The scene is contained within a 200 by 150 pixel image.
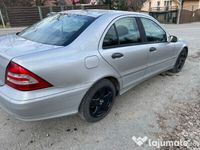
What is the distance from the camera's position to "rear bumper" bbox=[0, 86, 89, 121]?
1951 millimetres

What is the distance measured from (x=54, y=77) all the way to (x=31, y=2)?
58.4 feet

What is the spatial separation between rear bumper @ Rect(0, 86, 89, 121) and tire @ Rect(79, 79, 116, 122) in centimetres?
16

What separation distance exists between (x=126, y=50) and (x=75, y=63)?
3.26 ft

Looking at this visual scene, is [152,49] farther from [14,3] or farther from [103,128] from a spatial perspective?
[14,3]

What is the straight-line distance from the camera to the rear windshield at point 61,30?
2367mm

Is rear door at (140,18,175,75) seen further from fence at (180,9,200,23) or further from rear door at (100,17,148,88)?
fence at (180,9,200,23)

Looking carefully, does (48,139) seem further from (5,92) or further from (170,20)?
(170,20)

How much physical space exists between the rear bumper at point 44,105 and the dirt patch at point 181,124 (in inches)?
51.0

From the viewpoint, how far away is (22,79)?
6.28 feet

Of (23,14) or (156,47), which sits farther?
(23,14)

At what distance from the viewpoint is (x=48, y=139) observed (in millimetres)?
2432

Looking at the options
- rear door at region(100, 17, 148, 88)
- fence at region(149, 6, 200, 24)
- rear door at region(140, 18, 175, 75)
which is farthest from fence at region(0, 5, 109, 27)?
rear door at region(100, 17, 148, 88)

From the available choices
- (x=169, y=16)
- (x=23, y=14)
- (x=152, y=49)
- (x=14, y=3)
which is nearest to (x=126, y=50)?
(x=152, y=49)

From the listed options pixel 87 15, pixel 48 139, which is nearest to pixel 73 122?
pixel 48 139
